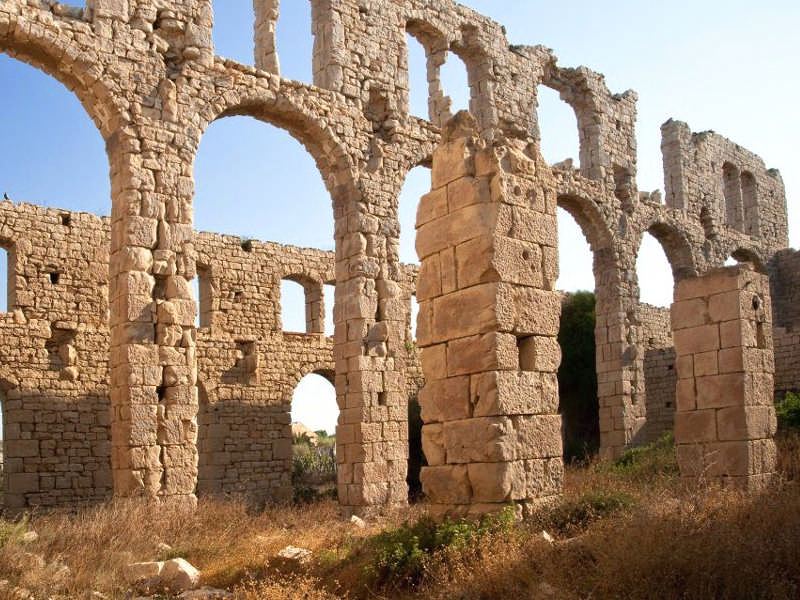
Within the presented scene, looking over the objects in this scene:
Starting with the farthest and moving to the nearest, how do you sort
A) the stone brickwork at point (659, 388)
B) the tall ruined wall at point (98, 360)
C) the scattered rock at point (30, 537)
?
the stone brickwork at point (659, 388)
the tall ruined wall at point (98, 360)
the scattered rock at point (30, 537)

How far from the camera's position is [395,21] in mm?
15367

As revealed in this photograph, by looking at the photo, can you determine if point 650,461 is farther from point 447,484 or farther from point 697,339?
point 447,484

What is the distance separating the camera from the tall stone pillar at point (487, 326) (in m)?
7.22

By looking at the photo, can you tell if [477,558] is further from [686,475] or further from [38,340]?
[38,340]

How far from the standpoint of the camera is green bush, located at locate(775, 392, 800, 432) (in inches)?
524

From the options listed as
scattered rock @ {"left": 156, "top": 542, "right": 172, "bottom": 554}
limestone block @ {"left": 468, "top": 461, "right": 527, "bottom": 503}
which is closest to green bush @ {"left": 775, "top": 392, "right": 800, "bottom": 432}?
limestone block @ {"left": 468, "top": 461, "right": 527, "bottom": 503}

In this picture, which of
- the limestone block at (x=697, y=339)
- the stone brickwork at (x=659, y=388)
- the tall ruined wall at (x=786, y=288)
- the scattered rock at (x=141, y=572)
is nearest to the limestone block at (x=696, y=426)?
the limestone block at (x=697, y=339)

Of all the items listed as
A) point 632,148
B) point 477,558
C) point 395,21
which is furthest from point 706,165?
point 477,558

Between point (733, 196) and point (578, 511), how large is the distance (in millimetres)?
19366

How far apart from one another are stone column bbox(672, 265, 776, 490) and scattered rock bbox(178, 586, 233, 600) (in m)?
5.90

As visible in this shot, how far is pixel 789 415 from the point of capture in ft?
44.7

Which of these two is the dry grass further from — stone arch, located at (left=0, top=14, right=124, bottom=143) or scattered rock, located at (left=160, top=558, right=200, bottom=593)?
stone arch, located at (left=0, top=14, right=124, bottom=143)

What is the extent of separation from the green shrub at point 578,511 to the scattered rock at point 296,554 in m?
2.00

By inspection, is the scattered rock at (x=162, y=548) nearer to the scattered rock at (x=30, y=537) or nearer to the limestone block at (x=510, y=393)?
the scattered rock at (x=30, y=537)
